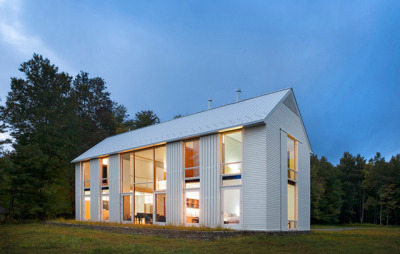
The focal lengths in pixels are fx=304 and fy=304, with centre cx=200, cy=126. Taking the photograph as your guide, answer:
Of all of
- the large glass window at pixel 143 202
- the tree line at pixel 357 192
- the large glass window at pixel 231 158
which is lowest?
the tree line at pixel 357 192

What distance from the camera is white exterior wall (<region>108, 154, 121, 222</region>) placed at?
1864 centimetres

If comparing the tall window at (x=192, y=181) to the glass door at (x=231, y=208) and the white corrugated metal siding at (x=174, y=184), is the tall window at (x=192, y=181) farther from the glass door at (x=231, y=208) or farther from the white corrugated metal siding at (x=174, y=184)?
the glass door at (x=231, y=208)

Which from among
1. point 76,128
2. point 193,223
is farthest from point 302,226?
point 76,128

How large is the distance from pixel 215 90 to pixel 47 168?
13165 cm

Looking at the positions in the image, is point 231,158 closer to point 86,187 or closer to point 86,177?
point 86,187

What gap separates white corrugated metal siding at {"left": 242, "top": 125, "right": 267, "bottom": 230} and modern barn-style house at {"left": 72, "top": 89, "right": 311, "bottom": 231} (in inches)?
1.6

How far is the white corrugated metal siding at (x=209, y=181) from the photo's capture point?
43.9 feet

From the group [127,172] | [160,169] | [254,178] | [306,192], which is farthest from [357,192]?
[254,178]

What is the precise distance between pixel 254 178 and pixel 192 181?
3291 mm

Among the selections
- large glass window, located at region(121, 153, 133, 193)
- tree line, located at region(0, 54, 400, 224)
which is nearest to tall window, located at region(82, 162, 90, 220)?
tree line, located at region(0, 54, 400, 224)

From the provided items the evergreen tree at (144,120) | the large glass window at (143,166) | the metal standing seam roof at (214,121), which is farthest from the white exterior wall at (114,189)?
the evergreen tree at (144,120)

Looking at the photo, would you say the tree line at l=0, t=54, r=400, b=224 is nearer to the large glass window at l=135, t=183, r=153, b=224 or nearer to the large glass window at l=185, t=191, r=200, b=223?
the large glass window at l=135, t=183, r=153, b=224

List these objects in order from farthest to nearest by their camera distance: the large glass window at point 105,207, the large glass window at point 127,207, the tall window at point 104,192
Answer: the tall window at point 104,192, the large glass window at point 105,207, the large glass window at point 127,207

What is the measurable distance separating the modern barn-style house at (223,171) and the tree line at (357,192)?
27178 mm
